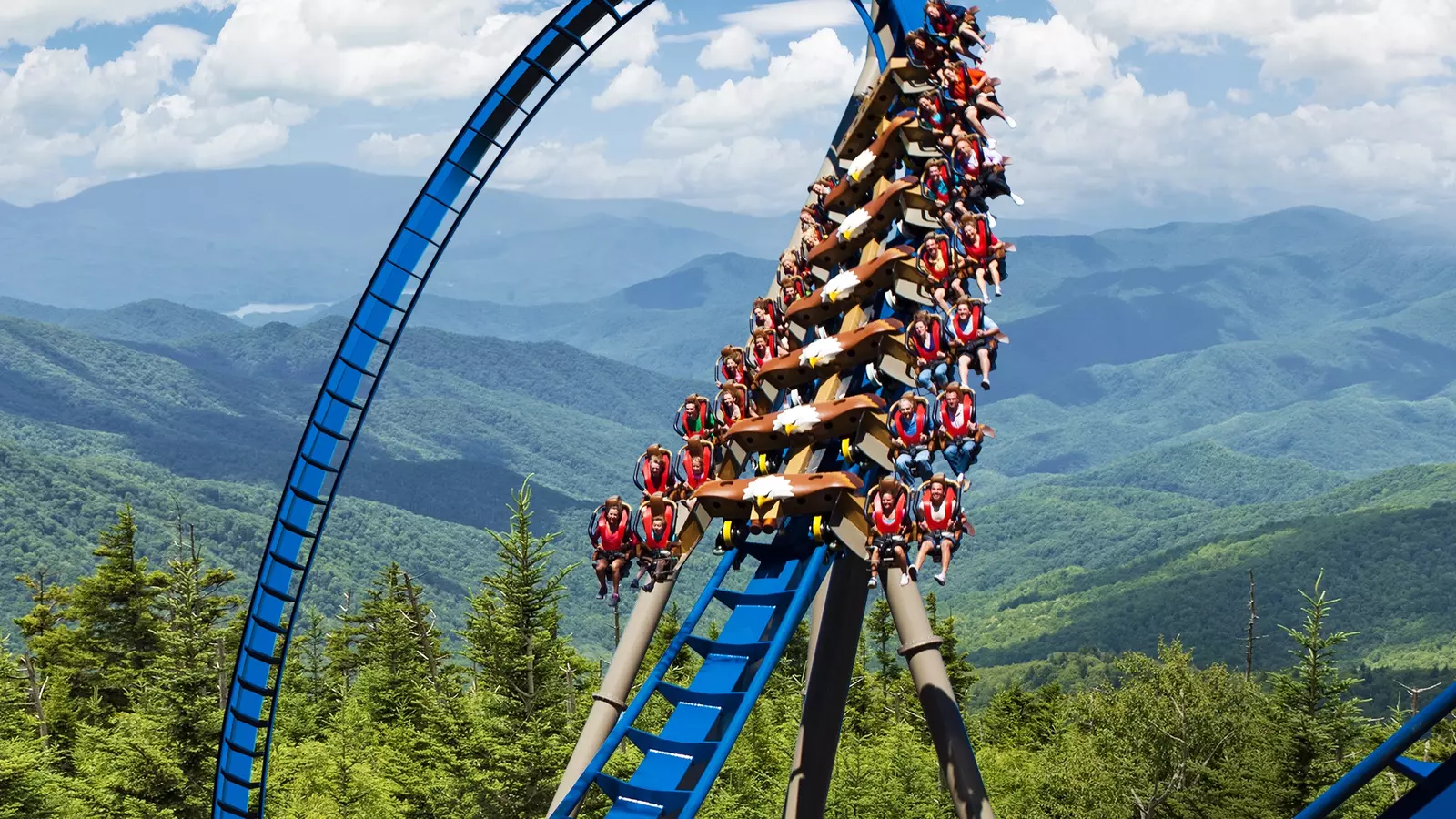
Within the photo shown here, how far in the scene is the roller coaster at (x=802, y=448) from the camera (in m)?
15.1

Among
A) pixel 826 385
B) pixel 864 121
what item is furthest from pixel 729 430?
pixel 864 121

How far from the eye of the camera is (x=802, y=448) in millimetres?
16094

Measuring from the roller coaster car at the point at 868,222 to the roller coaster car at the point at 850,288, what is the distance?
0.43m

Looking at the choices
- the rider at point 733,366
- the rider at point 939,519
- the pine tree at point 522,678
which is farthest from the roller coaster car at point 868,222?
the pine tree at point 522,678

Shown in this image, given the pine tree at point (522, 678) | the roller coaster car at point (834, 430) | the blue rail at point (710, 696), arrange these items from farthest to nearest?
1. the pine tree at point (522, 678)
2. the roller coaster car at point (834, 430)
3. the blue rail at point (710, 696)

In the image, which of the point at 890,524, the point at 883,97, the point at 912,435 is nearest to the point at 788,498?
the point at 890,524

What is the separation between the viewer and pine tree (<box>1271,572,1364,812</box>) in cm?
4359

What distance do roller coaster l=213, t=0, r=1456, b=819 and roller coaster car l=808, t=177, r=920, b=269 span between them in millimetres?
27

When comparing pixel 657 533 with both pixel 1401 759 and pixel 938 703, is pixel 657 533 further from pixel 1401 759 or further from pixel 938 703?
pixel 1401 759

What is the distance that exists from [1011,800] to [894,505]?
3628cm

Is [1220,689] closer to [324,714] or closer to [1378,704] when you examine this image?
[324,714]

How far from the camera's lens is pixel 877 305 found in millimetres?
17750

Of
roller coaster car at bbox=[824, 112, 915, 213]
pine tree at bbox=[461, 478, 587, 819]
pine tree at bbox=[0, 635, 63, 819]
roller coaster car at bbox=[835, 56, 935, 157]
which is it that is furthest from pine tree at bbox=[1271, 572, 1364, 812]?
pine tree at bbox=[0, 635, 63, 819]

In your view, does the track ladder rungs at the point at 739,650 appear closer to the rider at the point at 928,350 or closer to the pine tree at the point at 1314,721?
the rider at the point at 928,350
